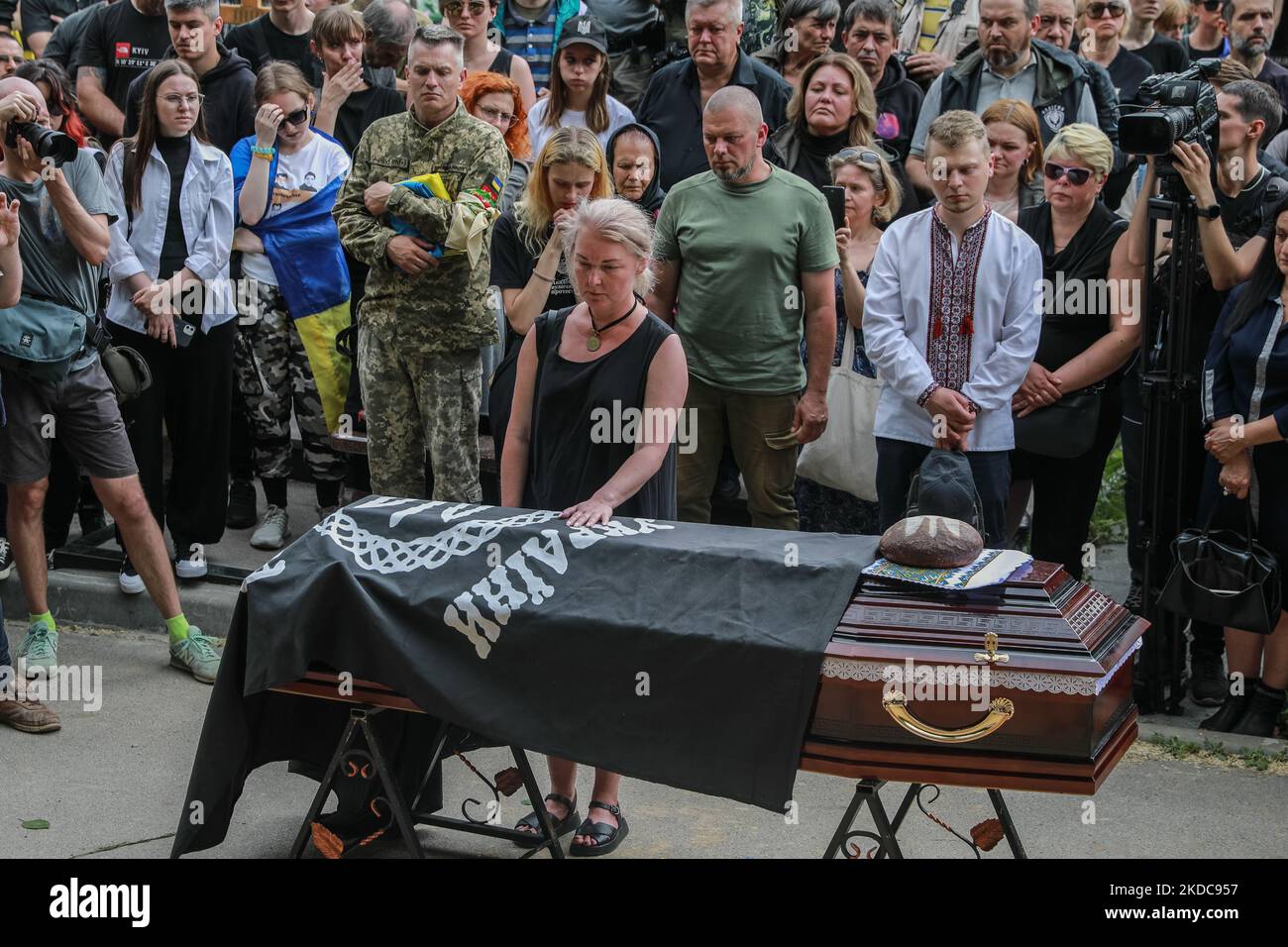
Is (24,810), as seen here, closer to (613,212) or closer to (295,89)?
(613,212)

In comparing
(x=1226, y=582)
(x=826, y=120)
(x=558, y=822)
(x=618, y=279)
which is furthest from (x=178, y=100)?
(x=1226, y=582)

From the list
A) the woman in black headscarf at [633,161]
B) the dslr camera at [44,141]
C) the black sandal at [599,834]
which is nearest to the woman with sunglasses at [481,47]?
the woman in black headscarf at [633,161]

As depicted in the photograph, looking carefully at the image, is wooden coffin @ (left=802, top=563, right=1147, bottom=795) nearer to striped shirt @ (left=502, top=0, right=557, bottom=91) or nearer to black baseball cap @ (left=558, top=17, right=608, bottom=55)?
black baseball cap @ (left=558, top=17, right=608, bottom=55)

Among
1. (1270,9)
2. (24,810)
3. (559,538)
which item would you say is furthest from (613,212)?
(1270,9)

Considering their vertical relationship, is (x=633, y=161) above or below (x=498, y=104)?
below

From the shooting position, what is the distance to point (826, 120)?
22.3 ft

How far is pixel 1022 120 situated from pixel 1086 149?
451 millimetres

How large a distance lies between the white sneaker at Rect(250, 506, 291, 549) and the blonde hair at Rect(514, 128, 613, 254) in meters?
2.00

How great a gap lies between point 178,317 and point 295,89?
4.12ft

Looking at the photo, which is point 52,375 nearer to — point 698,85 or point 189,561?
point 189,561

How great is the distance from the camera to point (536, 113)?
24.8ft

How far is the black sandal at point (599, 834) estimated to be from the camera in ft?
15.0

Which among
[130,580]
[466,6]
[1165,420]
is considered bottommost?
[130,580]

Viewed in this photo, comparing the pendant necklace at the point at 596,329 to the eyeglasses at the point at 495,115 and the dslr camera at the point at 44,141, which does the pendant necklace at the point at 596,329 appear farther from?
the eyeglasses at the point at 495,115
